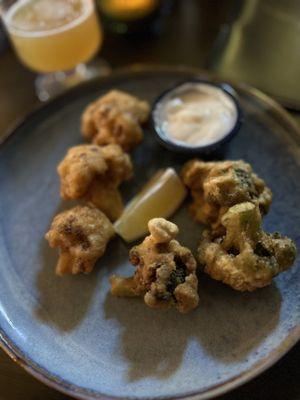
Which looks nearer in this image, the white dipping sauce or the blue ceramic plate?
the blue ceramic plate

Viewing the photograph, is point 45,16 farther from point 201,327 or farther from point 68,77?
point 201,327

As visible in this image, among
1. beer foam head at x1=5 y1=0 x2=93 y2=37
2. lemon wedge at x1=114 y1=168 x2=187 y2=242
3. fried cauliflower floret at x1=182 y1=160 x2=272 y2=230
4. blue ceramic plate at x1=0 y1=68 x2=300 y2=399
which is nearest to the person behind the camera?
blue ceramic plate at x1=0 y1=68 x2=300 y2=399

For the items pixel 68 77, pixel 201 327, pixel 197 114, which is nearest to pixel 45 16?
pixel 68 77

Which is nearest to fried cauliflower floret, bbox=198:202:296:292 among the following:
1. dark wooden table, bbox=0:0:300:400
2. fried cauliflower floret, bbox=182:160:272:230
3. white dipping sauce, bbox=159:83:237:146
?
fried cauliflower floret, bbox=182:160:272:230

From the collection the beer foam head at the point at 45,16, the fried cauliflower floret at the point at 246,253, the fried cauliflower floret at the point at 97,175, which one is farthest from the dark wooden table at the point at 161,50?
the fried cauliflower floret at the point at 246,253

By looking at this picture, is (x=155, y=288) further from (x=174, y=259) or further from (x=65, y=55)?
(x=65, y=55)

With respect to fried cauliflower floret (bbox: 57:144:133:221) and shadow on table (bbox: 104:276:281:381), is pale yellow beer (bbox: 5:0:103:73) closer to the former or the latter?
fried cauliflower floret (bbox: 57:144:133:221)
